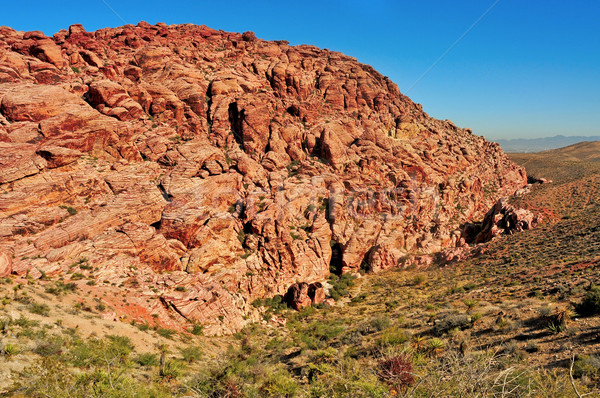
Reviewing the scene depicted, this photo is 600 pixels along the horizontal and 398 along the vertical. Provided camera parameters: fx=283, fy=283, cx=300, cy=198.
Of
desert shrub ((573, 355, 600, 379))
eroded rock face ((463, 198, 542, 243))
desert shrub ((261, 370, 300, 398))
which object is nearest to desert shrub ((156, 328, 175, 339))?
desert shrub ((261, 370, 300, 398))

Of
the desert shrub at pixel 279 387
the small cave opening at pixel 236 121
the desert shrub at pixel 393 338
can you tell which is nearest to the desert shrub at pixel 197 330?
the desert shrub at pixel 279 387

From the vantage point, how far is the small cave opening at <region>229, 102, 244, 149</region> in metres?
44.9

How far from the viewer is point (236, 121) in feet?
150

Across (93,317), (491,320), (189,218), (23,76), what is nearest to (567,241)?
(491,320)

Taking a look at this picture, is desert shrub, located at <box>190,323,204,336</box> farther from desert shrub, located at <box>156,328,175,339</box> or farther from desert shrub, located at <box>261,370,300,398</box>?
desert shrub, located at <box>261,370,300,398</box>

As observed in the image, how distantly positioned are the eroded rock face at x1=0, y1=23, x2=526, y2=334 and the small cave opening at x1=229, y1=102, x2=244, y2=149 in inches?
14.9

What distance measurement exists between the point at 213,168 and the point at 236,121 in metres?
12.9

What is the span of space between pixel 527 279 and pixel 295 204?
85.4ft

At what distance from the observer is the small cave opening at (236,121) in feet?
147

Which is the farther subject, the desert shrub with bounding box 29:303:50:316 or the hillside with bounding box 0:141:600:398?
the desert shrub with bounding box 29:303:50:316

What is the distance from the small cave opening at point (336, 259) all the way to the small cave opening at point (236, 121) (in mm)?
20896

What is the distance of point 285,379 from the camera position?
559 inches

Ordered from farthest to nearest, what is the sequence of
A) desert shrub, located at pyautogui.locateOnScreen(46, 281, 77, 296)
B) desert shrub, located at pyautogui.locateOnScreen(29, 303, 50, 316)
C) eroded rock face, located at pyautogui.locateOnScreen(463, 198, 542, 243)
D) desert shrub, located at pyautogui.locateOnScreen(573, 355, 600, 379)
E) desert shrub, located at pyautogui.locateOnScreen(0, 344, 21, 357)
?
eroded rock face, located at pyautogui.locateOnScreen(463, 198, 542, 243), desert shrub, located at pyautogui.locateOnScreen(46, 281, 77, 296), desert shrub, located at pyautogui.locateOnScreen(29, 303, 50, 316), desert shrub, located at pyautogui.locateOnScreen(0, 344, 21, 357), desert shrub, located at pyautogui.locateOnScreen(573, 355, 600, 379)

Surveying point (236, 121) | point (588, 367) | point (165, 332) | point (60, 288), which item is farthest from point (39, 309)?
point (236, 121)
